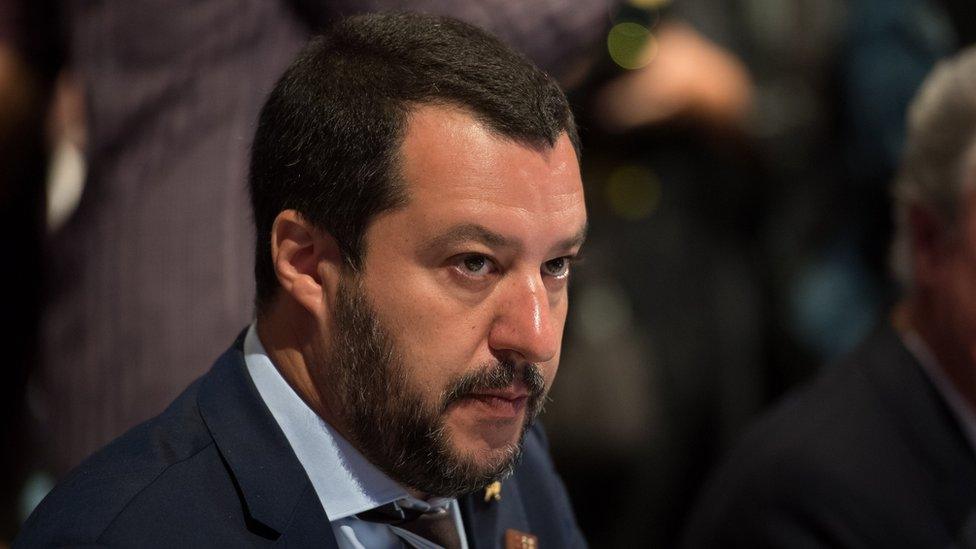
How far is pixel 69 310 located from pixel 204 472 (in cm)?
74

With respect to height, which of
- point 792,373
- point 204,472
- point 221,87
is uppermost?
point 221,87

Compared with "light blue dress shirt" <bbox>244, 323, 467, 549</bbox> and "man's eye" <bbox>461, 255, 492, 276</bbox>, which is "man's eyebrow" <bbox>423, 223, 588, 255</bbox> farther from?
"light blue dress shirt" <bbox>244, 323, 467, 549</bbox>

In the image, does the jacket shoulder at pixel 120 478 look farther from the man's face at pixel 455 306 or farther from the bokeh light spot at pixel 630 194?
the bokeh light spot at pixel 630 194

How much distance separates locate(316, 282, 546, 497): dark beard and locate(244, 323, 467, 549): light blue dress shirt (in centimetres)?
4

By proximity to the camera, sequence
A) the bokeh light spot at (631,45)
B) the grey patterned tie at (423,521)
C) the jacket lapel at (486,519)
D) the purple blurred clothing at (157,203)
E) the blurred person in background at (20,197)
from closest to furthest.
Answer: the grey patterned tie at (423,521) < the jacket lapel at (486,519) < the purple blurred clothing at (157,203) < the blurred person in background at (20,197) < the bokeh light spot at (631,45)

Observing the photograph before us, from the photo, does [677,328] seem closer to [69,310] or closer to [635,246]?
[635,246]

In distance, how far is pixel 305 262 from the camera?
1761 mm

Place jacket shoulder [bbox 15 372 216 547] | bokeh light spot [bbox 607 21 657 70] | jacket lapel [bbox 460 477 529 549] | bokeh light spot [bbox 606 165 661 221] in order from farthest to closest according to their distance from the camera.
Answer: bokeh light spot [bbox 606 165 661 221] < bokeh light spot [bbox 607 21 657 70] < jacket lapel [bbox 460 477 529 549] < jacket shoulder [bbox 15 372 216 547]

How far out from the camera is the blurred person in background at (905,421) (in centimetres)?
257

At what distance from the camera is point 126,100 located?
7.72 ft

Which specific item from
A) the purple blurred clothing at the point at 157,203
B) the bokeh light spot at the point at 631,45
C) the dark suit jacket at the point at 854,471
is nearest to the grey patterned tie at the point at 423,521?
the purple blurred clothing at the point at 157,203

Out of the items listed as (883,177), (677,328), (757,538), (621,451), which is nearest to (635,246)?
(677,328)

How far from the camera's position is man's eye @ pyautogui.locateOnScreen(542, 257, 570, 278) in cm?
178

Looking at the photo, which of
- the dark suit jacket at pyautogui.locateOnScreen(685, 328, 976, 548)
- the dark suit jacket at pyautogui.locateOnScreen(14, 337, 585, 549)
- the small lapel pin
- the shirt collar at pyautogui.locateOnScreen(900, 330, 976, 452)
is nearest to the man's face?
the dark suit jacket at pyautogui.locateOnScreen(14, 337, 585, 549)
